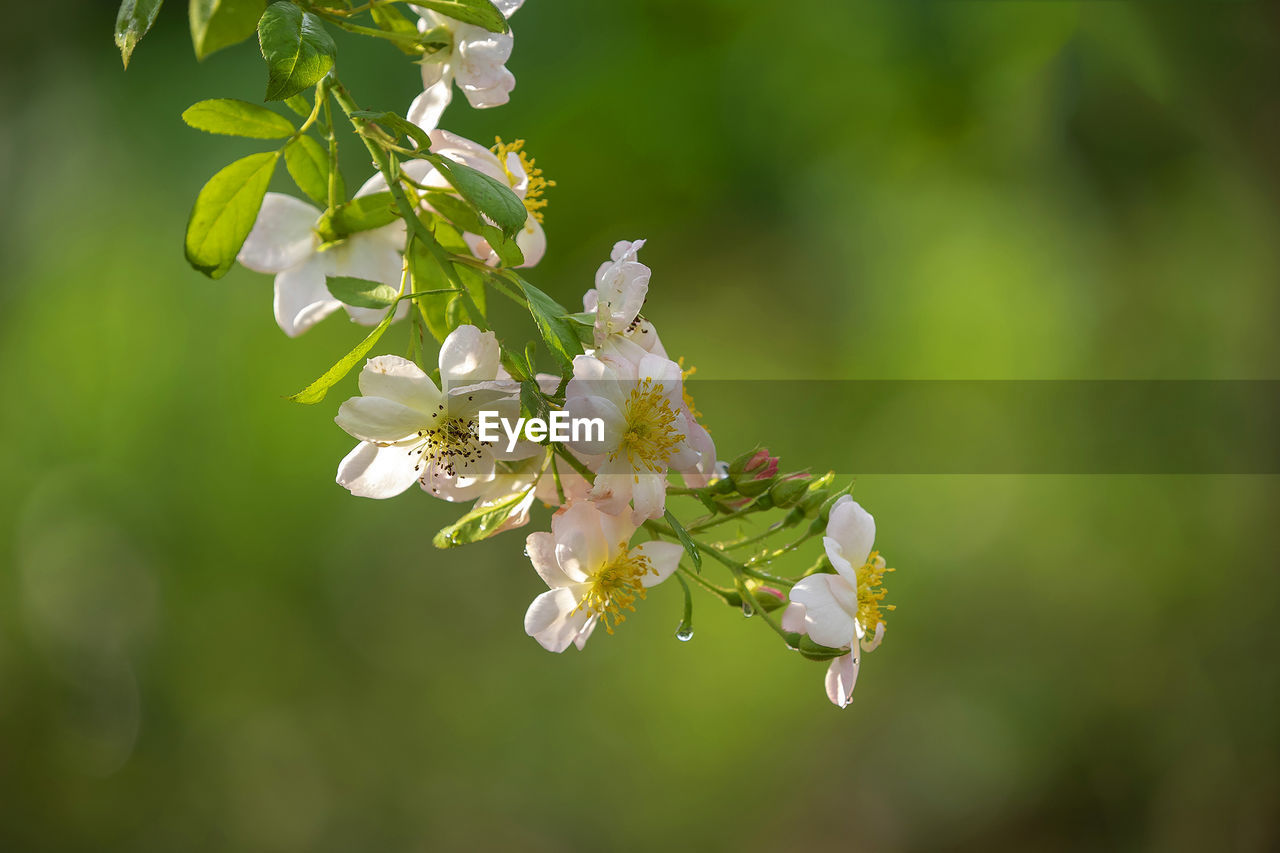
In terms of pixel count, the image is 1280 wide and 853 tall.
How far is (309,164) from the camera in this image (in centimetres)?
46

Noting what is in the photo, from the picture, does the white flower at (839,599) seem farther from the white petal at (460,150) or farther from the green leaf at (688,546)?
the white petal at (460,150)

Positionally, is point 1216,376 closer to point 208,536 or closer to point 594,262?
point 594,262

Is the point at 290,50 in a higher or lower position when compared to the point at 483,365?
higher

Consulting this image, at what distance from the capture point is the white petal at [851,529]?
41 cm

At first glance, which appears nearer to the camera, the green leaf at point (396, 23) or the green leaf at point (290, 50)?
the green leaf at point (290, 50)

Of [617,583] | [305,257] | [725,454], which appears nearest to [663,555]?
[617,583]

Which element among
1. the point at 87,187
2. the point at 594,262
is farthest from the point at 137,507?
the point at 594,262

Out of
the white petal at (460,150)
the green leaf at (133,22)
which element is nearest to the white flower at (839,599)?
the white petal at (460,150)

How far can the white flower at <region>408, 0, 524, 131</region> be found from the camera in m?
0.44

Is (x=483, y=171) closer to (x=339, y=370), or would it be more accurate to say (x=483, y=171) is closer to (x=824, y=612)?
(x=339, y=370)

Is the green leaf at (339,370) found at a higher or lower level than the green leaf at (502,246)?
lower

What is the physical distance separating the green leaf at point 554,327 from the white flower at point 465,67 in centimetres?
12

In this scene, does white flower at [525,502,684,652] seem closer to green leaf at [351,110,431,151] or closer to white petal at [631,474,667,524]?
white petal at [631,474,667,524]

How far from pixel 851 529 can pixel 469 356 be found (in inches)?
7.2
